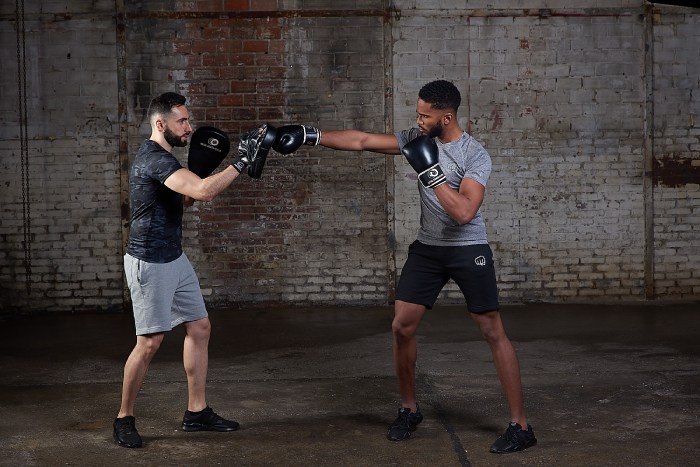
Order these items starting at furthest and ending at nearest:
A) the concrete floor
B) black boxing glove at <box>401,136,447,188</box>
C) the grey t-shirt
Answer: the grey t-shirt
the concrete floor
black boxing glove at <box>401,136,447,188</box>

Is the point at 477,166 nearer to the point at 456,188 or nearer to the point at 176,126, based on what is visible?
the point at 456,188

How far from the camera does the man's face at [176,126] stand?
466cm

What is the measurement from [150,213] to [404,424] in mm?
1658

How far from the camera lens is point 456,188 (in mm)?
4598

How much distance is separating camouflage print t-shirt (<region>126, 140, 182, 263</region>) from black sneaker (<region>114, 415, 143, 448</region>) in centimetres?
80

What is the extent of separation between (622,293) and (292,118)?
11.6 ft

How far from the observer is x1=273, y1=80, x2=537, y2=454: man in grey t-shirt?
4.38m

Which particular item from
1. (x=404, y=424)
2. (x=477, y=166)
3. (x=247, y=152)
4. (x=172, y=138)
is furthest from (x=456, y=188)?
(x=172, y=138)

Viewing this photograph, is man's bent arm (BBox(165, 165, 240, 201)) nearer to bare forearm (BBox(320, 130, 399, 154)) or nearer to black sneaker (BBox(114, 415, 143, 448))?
bare forearm (BBox(320, 130, 399, 154))

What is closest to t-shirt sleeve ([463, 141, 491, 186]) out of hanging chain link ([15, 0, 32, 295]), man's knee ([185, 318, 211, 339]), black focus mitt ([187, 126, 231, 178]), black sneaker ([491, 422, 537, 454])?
black sneaker ([491, 422, 537, 454])

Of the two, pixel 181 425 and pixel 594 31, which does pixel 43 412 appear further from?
pixel 594 31

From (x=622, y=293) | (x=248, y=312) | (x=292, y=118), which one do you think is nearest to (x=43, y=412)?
(x=248, y=312)

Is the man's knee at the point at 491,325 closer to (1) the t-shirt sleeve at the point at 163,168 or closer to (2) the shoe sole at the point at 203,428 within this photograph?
(2) the shoe sole at the point at 203,428

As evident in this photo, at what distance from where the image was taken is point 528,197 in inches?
344
